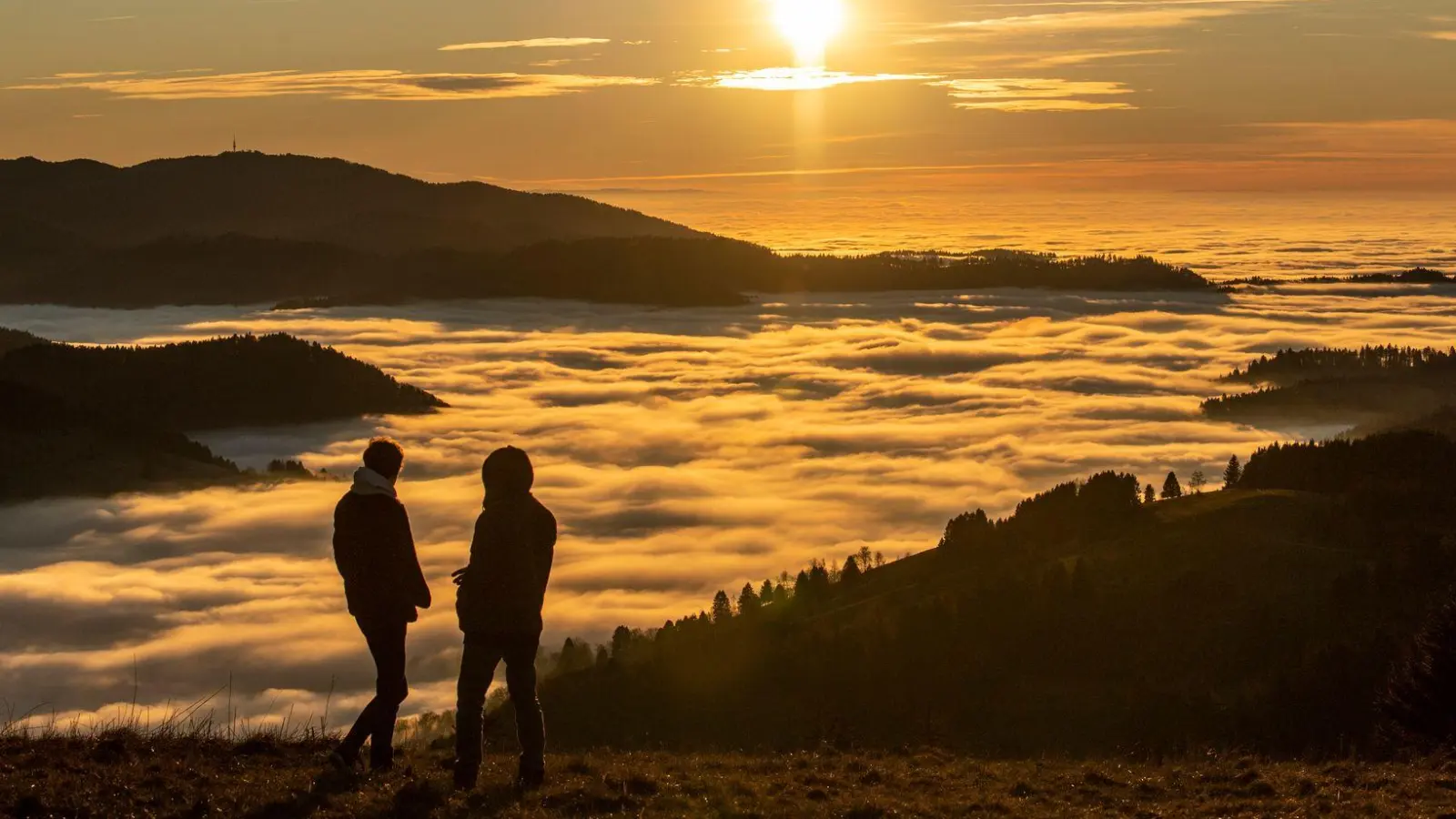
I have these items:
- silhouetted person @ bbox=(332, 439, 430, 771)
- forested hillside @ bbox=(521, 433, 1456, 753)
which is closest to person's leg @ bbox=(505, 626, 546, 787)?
silhouetted person @ bbox=(332, 439, 430, 771)

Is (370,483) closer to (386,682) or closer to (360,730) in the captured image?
(386,682)

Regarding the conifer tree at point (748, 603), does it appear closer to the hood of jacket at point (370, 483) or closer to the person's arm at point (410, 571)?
the person's arm at point (410, 571)

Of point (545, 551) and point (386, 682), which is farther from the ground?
point (545, 551)

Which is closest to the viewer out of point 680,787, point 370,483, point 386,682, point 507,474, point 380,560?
point 507,474

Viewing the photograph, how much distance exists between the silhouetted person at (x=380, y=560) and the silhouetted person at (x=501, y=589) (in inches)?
20.7

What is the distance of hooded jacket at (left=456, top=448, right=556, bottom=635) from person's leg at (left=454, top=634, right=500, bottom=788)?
241mm

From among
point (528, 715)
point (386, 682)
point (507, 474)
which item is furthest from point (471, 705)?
point (507, 474)

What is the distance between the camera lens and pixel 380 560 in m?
13.2

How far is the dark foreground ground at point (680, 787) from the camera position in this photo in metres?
12.3

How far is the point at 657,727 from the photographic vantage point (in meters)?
90.1

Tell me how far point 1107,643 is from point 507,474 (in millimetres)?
84943

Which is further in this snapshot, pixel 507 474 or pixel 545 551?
pixel 545 551

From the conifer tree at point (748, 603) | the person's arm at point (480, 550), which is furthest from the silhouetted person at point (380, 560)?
the conifer tree at point (748, 603)

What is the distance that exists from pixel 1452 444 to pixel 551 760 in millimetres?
129453
